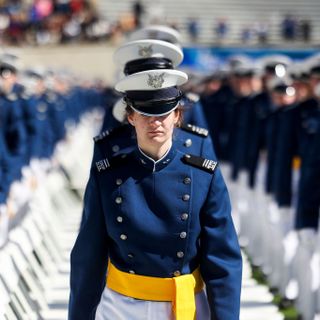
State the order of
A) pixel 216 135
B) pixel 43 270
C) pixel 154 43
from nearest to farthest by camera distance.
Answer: pixel 154 43, pixel 43 270, pixel 216 135

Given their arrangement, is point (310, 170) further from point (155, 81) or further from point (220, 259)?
point (155, 81)

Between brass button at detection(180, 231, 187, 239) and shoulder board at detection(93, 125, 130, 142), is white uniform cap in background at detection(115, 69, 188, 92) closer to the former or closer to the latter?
brass button at detection(180, 231, 187, 239)

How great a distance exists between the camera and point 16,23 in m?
32.1

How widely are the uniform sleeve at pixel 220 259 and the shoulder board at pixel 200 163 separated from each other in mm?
72

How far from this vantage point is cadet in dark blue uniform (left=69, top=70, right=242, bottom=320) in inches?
118

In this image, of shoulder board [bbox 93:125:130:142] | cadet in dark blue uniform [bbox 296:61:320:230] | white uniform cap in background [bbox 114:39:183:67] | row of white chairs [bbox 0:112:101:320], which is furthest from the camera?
cadet in dark blue uniform [bbox 296:61:320:230]

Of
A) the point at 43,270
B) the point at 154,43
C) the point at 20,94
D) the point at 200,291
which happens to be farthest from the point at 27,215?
the point at 200,291

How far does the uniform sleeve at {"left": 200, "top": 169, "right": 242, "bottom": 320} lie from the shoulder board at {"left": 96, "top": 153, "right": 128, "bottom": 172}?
35cm

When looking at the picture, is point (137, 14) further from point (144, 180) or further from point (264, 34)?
point (144, 180)

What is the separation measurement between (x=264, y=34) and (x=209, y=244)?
29361mm

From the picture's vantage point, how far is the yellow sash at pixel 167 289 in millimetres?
3010

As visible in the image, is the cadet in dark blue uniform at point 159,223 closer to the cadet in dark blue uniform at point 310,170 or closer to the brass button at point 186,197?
the brass button at point 186,197

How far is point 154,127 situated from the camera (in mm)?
2975

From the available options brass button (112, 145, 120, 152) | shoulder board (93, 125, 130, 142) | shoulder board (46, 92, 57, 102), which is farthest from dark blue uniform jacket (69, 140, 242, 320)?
shoulder board (46, 92, 57, 102)
